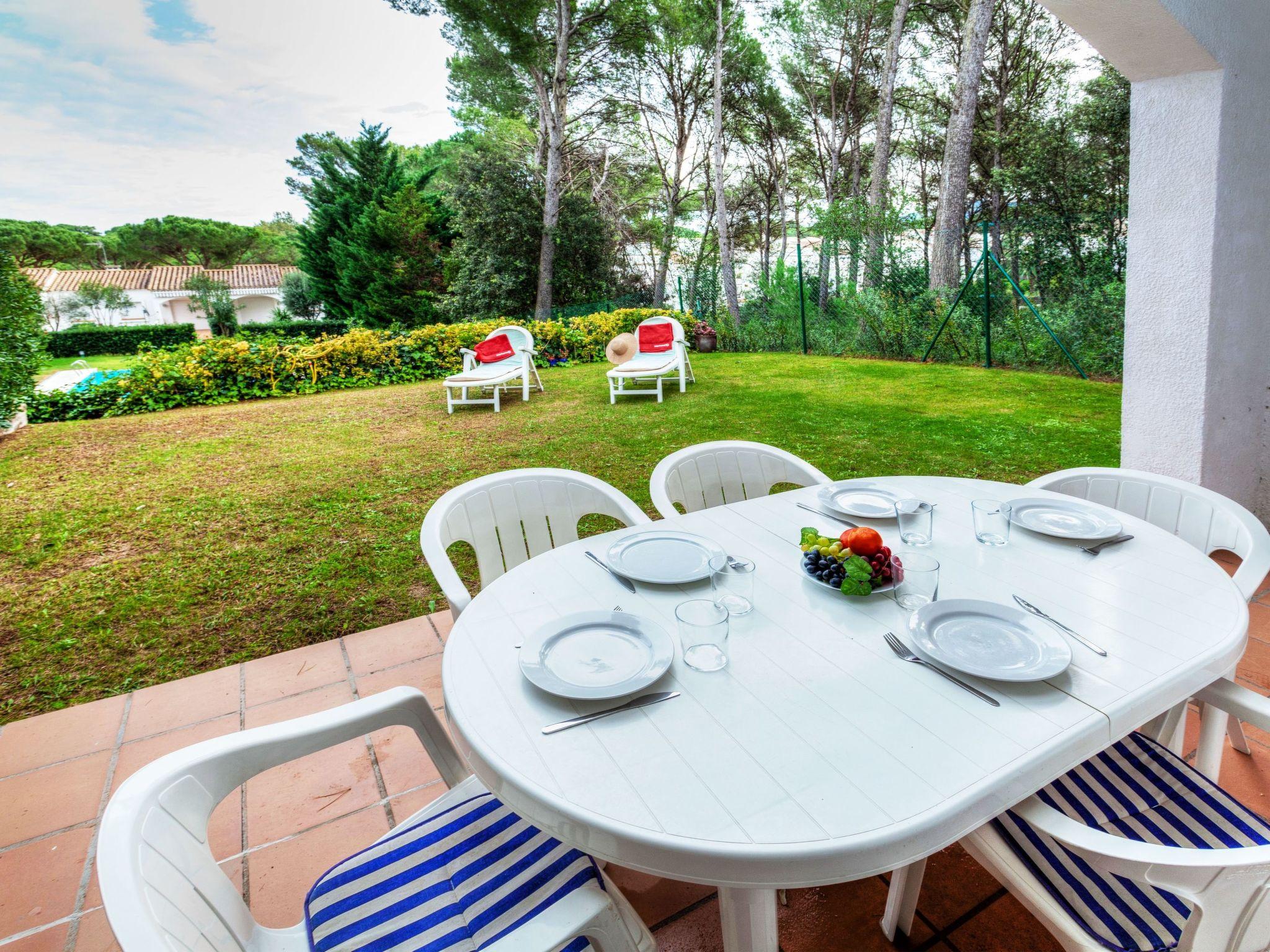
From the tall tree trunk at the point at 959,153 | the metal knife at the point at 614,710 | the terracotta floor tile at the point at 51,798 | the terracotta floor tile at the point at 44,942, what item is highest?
the tall tree trunk at the point at 959,153

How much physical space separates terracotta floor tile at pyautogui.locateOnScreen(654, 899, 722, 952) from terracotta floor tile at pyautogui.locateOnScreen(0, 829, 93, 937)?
1.18 m

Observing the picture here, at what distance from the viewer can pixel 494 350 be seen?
22.1ft

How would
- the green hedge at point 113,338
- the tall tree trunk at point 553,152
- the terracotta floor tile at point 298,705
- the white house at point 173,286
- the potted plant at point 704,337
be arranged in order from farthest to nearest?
the white house at point 173,286 → the green hedge at point 113,338 → the tall tree trunk at point 553,152 → the potted plant at point 704,337 → the terracotta floor tile at point 298,705

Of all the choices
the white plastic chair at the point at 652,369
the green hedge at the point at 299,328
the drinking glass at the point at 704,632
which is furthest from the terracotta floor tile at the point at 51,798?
the green hedge at the point at 299,328

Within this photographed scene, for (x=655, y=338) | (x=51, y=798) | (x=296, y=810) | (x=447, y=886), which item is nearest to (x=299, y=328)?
(x=655, y=338)

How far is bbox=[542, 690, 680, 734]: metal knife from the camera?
81 centimetres

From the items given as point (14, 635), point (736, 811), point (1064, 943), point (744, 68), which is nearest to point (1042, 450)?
point (1064, 943)

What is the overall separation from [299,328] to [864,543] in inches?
701

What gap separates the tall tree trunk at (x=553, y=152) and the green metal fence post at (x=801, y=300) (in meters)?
4.30

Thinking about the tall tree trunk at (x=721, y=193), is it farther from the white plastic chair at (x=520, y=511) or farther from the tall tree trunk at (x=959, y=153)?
the white plastic chair at (x=520, y=511)

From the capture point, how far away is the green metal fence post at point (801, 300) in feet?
27.7

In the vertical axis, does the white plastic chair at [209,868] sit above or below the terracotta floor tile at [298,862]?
above

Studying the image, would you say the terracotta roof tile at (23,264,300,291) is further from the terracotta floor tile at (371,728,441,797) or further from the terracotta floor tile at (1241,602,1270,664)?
the terracotta floor tile at (1241,602,1270,664)

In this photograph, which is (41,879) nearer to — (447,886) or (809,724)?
(447,886)
